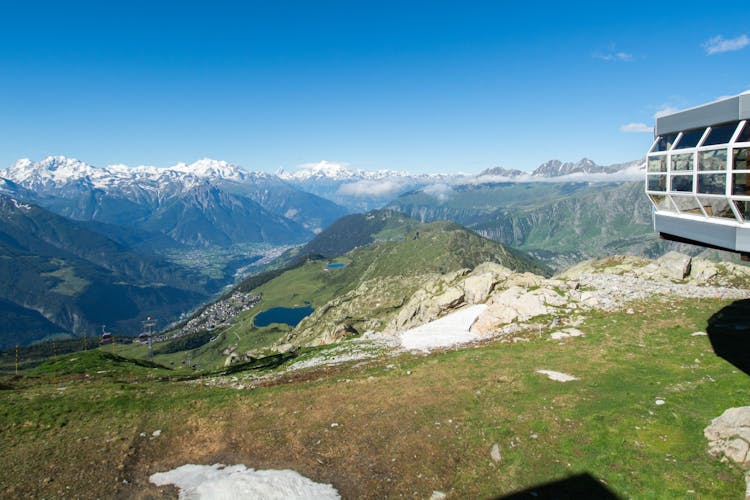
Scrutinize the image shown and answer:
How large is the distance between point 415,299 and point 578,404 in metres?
73.7

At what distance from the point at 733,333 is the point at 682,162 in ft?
67.6

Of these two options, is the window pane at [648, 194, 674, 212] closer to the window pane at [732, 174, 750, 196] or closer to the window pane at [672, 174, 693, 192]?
the window pane at [672, 174, 693, 192]

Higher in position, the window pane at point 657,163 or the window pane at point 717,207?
the window pane at point 657,163

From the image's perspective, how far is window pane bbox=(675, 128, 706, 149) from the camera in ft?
52.4

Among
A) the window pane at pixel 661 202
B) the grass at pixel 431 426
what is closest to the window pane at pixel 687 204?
the window pane at pixel 661 202

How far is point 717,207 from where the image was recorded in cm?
1495

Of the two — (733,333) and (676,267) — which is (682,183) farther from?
(676,267)

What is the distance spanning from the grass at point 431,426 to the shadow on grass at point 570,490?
1.09ft

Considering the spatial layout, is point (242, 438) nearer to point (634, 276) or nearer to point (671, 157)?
point (671, 157)

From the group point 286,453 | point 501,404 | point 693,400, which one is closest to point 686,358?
point 693,400

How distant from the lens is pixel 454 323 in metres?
49.8

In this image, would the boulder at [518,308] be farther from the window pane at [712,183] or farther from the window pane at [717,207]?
the window pane at [712,183]

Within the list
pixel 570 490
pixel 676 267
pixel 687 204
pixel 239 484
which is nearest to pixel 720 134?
pixel 687 204

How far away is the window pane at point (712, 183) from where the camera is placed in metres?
14.3
